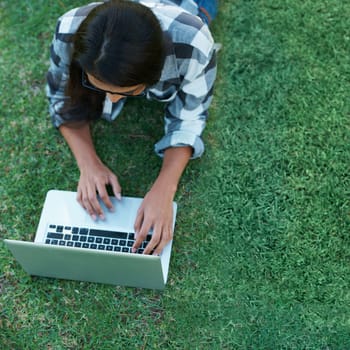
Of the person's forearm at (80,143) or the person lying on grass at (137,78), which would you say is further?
the person's forearm at (80,143)

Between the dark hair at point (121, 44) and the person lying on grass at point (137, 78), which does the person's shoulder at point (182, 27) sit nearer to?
the person lying on grass at point (137, 78)

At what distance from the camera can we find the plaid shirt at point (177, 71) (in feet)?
4.23

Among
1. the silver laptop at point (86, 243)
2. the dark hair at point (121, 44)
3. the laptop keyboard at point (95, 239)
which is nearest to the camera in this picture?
the dark hair at point (121, 44)

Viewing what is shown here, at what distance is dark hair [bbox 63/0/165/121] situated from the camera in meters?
1.03

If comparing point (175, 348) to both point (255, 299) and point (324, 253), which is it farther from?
point (324, 253)

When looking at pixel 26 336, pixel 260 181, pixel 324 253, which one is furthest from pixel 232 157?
pixel 26 336

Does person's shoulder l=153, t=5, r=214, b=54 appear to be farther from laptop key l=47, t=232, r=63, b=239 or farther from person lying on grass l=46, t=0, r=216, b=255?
laptop key l=47, t=232, r=63, b=239

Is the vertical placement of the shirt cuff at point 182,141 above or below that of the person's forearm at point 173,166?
above

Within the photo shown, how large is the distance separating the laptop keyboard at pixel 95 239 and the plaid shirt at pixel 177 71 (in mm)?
307

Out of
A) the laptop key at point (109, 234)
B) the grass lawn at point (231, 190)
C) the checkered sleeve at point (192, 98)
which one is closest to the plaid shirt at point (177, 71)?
the checkered sleeve at point (192, 98)

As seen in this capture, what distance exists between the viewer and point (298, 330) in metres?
1.40

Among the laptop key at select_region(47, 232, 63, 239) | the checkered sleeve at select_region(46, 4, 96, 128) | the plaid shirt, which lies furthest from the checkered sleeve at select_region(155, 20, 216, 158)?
the laptop key at select_region(47, 232, 63, 239)

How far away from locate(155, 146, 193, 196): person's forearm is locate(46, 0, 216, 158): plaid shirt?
0.07ft

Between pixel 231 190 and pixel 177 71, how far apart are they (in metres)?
0.46
